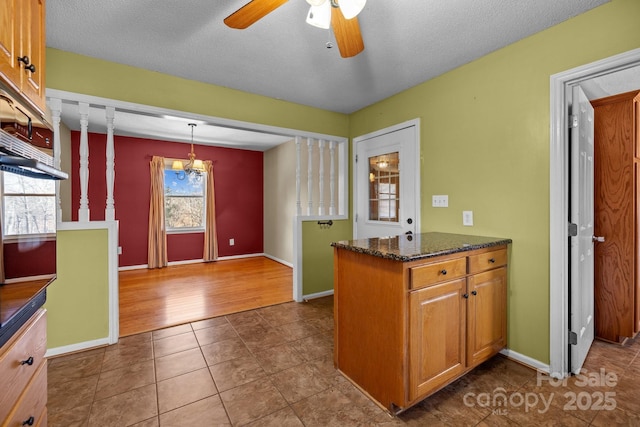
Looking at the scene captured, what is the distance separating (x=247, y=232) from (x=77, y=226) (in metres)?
4.02

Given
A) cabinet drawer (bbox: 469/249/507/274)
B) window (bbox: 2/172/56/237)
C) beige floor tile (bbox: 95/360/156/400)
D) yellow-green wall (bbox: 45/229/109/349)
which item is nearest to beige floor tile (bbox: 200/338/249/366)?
beige floor tile (bbox: 95/360/156/400)

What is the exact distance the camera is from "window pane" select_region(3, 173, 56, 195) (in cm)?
95

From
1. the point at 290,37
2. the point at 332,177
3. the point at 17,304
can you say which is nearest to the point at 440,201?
the point at 332,177

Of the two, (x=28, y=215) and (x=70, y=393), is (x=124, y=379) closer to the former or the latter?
(x=70, y=393)

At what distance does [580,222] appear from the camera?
196 cm

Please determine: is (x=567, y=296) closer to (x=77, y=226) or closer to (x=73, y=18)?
(x=77, y=226)

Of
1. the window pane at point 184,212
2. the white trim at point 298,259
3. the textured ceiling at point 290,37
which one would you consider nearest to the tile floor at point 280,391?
the white trim at point 298,259

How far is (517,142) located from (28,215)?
2756mm

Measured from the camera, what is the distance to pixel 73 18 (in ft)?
6.25

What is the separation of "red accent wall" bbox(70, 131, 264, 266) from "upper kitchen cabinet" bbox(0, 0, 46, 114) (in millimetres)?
4171

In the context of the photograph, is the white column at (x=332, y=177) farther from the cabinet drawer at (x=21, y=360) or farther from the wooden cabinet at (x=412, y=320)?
the cabinet drawer at (x=21, y=360)

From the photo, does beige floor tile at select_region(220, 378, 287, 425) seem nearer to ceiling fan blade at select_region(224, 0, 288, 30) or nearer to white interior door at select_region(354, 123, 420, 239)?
white interior door at select_region(354, 123, 420, 239)

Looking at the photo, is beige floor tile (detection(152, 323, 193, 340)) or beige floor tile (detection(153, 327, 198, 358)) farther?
beige floor tile (detection(152, 323, 193, 340))

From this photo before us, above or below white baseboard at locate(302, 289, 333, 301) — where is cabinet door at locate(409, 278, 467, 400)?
above
